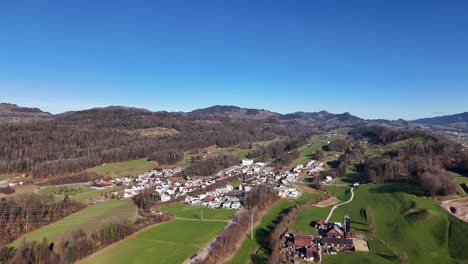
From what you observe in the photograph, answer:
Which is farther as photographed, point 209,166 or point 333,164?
point 333,164

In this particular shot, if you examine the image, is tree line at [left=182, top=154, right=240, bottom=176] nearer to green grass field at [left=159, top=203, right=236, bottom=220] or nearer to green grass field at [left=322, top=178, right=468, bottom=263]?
green grass field at [left=159, top=203, right=236, bottom=220]

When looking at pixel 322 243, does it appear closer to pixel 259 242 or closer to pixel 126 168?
pixel 259 242

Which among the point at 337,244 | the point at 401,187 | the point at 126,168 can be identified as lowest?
the point at 337,244

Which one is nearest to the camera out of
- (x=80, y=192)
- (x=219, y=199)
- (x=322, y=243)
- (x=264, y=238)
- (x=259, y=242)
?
(x=322, y=243)

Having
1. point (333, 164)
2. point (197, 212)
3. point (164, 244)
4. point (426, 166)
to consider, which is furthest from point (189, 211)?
point (333, 164)

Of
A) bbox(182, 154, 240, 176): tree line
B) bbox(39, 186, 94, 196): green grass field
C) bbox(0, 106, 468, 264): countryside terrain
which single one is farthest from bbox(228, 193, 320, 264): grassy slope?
bbox(39, 186, 94, 196): green grass field

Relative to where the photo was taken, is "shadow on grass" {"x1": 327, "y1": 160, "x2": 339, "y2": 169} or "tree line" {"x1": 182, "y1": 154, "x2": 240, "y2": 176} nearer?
"tree line" {"x1": 182, "y1": 154, "x2": 240, "y2": 176}

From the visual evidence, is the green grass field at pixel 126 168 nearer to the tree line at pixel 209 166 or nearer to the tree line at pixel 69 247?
the tree line at pixel 209 166
